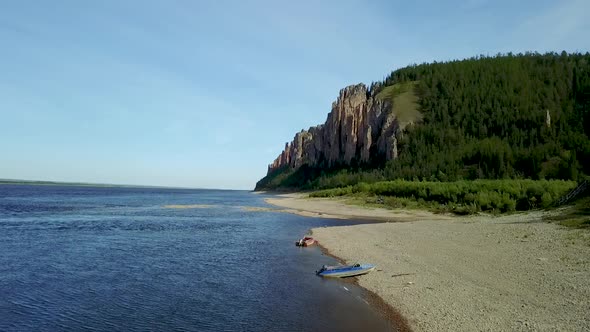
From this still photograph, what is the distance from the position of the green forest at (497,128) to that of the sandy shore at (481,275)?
75852mm

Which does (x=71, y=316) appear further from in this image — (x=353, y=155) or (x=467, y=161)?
(x=353, y=155)

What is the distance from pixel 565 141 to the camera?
398 feet

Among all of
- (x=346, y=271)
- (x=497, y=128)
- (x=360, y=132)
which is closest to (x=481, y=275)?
(x=346, y=271)

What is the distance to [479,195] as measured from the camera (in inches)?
2591

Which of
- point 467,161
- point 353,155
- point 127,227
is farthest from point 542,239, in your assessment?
point 353,155

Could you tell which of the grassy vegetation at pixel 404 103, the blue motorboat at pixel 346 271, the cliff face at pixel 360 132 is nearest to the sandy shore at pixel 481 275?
the blue motorboat at pixel 346 271

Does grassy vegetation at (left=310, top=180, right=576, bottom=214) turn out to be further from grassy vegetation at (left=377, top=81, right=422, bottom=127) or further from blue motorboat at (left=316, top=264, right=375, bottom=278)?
grassy vegetation at (left=377, top=81, right=422, bottom=127)

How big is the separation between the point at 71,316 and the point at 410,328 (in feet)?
47.5

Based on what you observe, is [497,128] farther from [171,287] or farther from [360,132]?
[171,287]

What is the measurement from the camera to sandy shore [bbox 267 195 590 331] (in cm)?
1603

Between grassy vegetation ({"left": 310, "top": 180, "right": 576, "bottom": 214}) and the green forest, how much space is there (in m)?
29.1

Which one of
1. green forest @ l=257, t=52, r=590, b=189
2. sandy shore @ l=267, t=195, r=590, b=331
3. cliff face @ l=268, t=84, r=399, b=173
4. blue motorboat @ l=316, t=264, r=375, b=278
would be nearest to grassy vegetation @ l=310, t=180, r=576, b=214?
sandy shore @ l=267, t=195, r=590, b=331

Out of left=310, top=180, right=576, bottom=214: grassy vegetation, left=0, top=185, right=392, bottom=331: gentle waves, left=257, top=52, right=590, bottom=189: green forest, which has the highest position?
left=257, top=52, right=590, bottom=189: green forest

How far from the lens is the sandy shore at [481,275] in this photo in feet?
52.6
